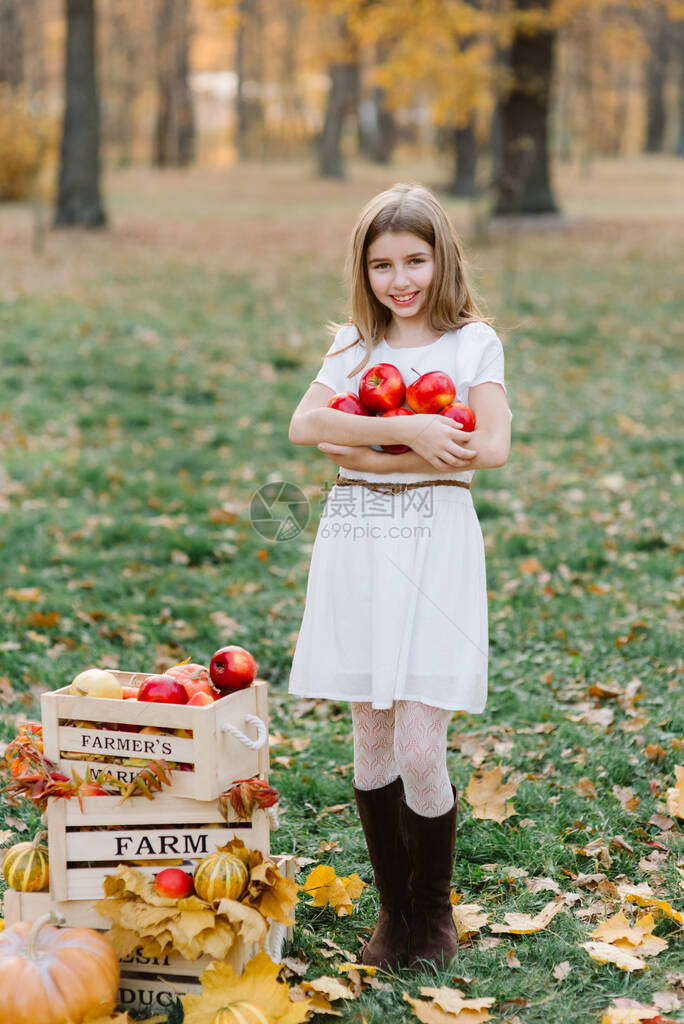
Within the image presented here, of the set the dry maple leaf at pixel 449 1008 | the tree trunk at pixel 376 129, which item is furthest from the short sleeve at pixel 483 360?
the tree trunk at pixel 376 129

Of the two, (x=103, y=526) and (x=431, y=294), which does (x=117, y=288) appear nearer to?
(x=103, y=526)

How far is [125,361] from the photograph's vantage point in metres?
10.4

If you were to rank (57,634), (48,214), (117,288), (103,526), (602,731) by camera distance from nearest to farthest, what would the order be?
1. (602,731)
2. (57,634)
3. (103,526)
4. (117,288)
5. (48,214)

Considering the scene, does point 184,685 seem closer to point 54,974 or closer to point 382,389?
point 54,974

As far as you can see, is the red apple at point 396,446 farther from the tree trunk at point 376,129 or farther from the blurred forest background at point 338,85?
the tree trunk at point 376,129

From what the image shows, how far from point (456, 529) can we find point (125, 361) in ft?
26.8

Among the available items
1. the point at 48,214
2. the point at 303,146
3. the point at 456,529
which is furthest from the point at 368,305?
the point at 303,146

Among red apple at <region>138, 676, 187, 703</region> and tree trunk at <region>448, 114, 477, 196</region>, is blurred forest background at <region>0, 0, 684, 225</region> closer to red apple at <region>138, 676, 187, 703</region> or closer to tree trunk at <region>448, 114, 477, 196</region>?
tree trunk at <region>448, 114, 477, 196</region>

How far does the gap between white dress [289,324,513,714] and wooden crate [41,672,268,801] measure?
8.3 inches

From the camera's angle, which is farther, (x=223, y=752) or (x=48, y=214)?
(x=48, y=214)

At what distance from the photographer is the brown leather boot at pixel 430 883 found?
280 cm

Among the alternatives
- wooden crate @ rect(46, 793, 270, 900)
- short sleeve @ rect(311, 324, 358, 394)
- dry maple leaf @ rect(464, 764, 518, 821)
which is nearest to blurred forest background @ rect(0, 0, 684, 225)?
dry maple leaf @ rect(464, 764, 518, 821)

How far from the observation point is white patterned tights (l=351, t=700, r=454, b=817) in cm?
269

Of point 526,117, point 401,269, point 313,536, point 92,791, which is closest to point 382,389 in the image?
point 401,269
